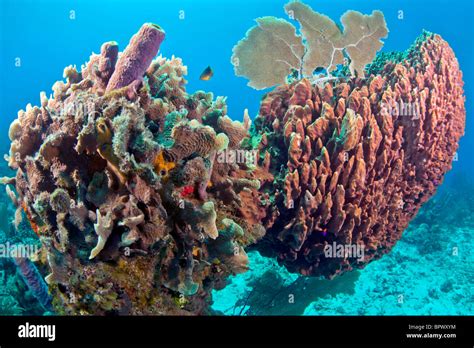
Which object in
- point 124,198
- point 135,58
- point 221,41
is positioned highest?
point 221,41

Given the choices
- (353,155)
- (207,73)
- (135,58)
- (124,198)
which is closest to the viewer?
(124,198)

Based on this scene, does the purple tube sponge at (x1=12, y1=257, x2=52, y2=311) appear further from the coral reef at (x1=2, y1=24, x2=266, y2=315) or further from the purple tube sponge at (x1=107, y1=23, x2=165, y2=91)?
the purple tube sponge at (x1=107, y1=23, x2=165, y2=91)

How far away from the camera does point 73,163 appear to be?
9.10 ft

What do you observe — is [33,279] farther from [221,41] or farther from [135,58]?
[221,41]

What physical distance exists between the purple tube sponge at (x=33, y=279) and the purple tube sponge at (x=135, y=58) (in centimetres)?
206

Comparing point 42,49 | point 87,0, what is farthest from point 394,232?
point 42,49

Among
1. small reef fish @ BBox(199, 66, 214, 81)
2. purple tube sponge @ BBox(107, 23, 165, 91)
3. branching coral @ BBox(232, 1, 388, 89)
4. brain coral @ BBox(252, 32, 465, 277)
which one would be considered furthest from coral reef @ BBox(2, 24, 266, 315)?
small reef fish @ BBox(199, 66, 214, 81)

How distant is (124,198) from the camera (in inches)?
102

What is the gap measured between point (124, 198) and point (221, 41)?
77660 mm

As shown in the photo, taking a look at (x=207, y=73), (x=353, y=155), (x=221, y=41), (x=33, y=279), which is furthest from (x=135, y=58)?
(x=221, y=41)

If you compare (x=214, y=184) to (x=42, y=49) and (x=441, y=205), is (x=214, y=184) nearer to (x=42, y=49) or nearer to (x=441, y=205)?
(x=441, y=205)

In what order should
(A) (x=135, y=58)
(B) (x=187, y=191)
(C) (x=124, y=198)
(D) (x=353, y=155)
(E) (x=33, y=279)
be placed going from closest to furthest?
(C) (x=124, y=198) → (B) (x=187, y=191) → (A) (x=135, y=58) → (E) (x=33, y=279) → (D) (x=353, y=155)
